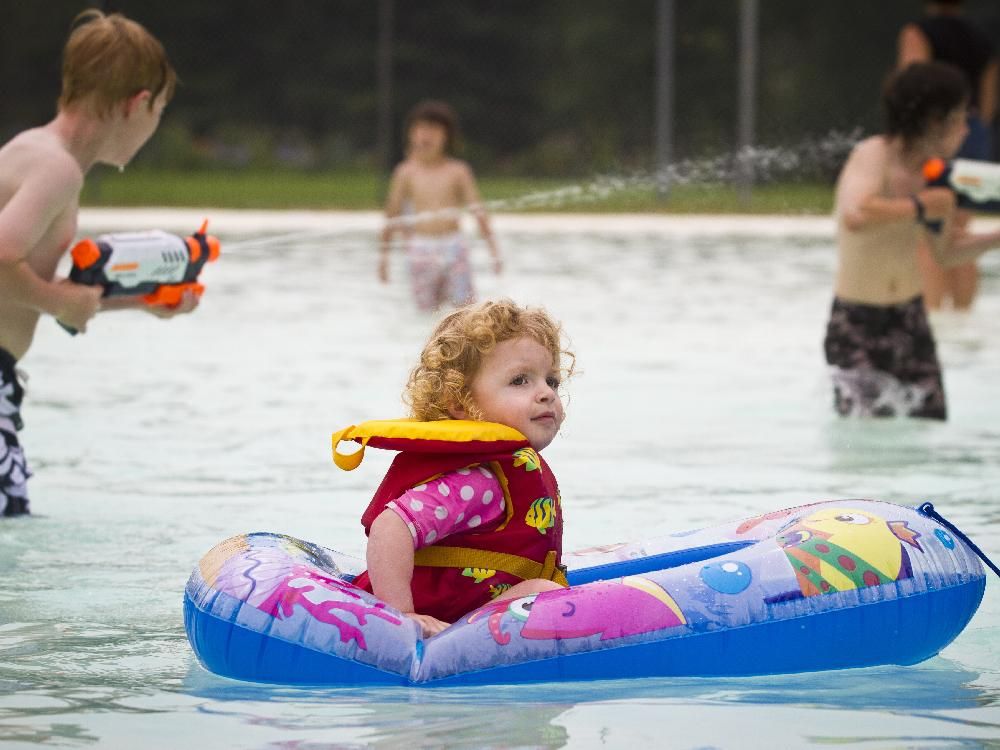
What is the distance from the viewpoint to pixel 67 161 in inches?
185

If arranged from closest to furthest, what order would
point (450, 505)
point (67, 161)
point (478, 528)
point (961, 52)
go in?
point (450, 505) → point (478, 528) → point (67, 161) → point (961, 52)

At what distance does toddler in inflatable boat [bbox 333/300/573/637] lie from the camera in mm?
3422

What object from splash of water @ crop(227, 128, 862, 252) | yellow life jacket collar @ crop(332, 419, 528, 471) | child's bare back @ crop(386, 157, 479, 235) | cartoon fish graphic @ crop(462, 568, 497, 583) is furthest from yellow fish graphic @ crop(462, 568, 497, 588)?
splash of water @ crop(227, 128, 862, 252)

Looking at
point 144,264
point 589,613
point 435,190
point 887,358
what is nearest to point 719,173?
point 435,190

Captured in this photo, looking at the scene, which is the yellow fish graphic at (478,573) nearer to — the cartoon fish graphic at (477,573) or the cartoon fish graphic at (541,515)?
the cartoon fish graphic at (477,573)

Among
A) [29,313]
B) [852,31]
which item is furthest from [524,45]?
[29,313]

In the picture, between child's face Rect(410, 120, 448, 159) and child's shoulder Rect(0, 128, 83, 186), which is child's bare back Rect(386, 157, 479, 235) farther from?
child's shoulder Rect(0, 128, 83, 186)

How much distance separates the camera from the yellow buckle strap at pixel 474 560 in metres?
3.51

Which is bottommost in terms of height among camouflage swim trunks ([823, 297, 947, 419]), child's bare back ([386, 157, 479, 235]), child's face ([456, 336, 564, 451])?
child's face ([456, 336, 564, 451])

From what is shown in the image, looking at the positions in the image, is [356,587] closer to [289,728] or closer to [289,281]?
[289,728]

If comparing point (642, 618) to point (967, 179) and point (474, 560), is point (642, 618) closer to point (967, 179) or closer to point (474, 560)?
point (474, 560)

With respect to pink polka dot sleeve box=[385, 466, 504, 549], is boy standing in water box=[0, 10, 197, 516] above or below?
above

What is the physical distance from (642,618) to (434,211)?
7.33 meters

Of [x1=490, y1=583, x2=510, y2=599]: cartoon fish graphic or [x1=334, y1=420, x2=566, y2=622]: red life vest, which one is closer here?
[x1=334, y1=420, x2=566, y2=622]: red life vest
